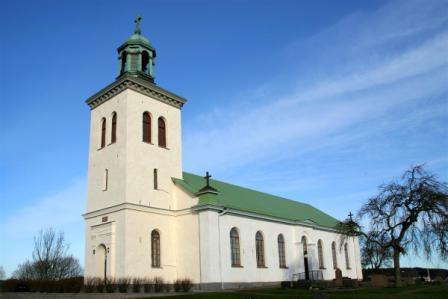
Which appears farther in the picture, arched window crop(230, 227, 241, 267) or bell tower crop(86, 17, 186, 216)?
arched window crop(230, 227, 241, 267)

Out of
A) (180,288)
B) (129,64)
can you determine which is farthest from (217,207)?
(129,64)

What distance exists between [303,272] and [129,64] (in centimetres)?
2287

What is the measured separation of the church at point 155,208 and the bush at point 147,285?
1.85ft

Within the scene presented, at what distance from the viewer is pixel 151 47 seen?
33.9 meters

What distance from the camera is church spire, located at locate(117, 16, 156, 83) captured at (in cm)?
3275

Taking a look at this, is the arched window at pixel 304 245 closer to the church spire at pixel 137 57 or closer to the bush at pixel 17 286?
the church spire at pixel 137 57

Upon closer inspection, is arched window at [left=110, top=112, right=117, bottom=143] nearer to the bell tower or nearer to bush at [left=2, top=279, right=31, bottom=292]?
the bell tower

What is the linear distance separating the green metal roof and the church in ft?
0.58

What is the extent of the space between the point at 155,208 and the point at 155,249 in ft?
9.06

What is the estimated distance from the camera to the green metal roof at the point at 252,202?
3169cm

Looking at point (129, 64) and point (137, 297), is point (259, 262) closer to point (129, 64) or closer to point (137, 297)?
point (137, 297)

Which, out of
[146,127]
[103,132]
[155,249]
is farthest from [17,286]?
[146,127]

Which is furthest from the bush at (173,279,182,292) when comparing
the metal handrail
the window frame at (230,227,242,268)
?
the metal handrail

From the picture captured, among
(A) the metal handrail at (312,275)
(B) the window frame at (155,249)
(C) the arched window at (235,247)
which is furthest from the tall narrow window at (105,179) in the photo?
(A) the metal handrail at (312,275)
